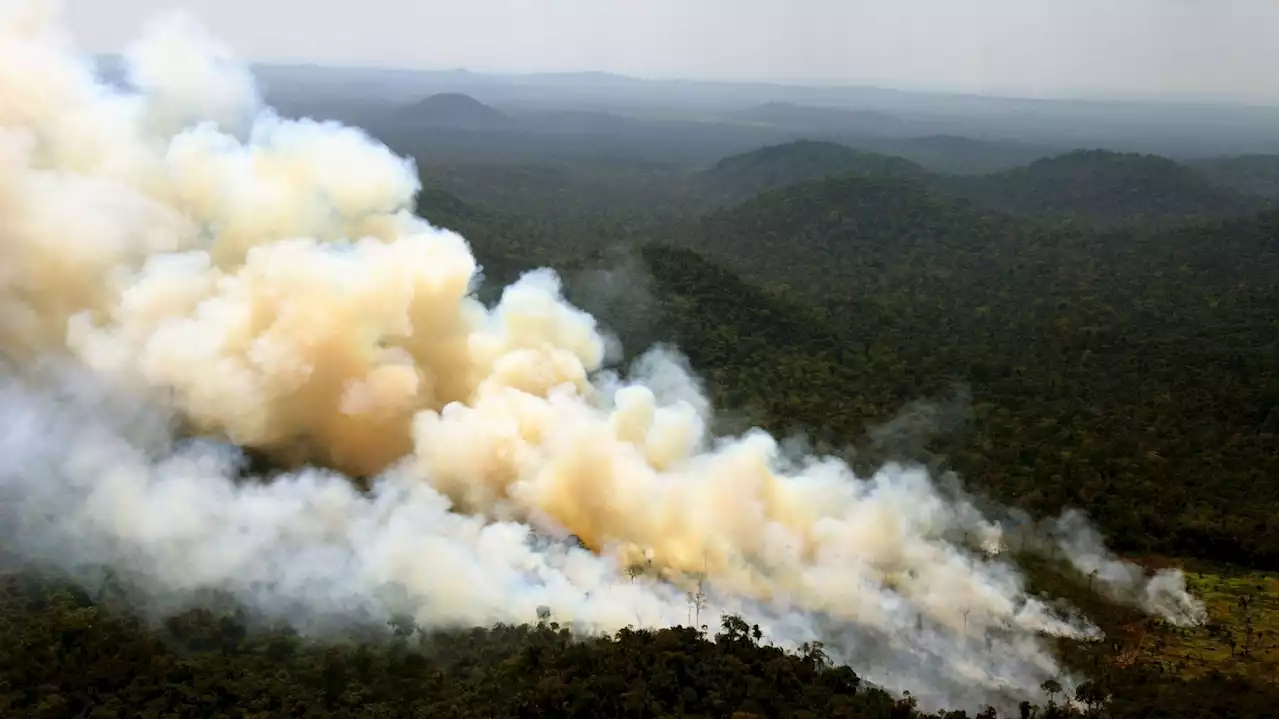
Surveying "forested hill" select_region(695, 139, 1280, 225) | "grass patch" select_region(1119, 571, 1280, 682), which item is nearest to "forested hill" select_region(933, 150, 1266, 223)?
"forested hill" select_region(695, 139, 1280, 225)

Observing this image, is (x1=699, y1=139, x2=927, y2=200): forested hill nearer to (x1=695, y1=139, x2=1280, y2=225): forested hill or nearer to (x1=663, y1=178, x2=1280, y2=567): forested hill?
(x1=695, y1=139, x2=1280, y2=225): forested hill

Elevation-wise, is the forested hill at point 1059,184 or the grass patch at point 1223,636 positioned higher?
the forested hill at point 1059,184

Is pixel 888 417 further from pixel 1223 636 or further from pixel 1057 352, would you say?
pixel 1223 636

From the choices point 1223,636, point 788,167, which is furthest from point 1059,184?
point 1223,636

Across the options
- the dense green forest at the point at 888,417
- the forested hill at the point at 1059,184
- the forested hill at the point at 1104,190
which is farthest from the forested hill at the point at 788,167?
the dense green forest at the point at 888,417

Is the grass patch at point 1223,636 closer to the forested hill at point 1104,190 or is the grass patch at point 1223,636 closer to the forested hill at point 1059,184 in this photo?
the forested hill at point 1059,184

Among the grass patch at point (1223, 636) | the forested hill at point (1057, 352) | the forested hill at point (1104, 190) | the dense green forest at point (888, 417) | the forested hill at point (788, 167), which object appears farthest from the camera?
the forested hill at point (788, 167)
